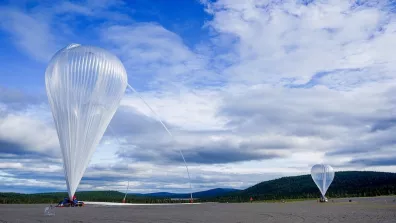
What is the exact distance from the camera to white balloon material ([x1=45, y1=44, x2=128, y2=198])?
96.7 ft

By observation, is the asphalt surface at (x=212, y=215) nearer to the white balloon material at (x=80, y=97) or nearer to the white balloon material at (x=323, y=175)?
the white balloon material at (x=80, y=97)

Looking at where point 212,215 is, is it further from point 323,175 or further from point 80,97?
point 323,175

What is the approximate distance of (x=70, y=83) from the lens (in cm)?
2928

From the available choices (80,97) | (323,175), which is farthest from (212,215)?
(323,175)

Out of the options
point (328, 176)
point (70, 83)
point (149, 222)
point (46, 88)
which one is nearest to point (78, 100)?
point (70, 83)

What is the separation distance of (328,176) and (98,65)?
74.6m

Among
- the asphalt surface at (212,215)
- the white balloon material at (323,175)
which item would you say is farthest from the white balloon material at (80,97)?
the white balloon material at (323,175)

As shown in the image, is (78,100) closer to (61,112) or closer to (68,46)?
(61,112)

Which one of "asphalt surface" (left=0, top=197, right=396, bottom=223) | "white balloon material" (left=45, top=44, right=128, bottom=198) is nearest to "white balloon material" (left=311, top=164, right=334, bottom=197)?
"asphalt surface" (left=0, top=197, right=396, bottom=223)

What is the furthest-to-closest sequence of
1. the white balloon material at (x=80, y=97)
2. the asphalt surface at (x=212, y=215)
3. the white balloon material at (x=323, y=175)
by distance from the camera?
the white balloon material at (x=323, y=175)
the white balloon material at (x=80, y=97)
the asphalt surface at (x=212, y=215)

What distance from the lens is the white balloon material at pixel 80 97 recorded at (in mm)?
29469

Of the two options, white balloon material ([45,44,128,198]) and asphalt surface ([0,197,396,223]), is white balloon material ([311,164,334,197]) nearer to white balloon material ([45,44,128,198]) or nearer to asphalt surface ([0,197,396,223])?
asphalt surface ([0,197,396,223])

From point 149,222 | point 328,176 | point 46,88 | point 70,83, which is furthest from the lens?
point 328,176

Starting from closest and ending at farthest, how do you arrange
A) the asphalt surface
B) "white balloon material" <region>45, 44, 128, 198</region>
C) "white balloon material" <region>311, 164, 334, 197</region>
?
the asphalt surface < "white balloon material" <region>45, 44, 128, 198</region> < "white balloon material" <region>311, 164, 334, 197</region>
